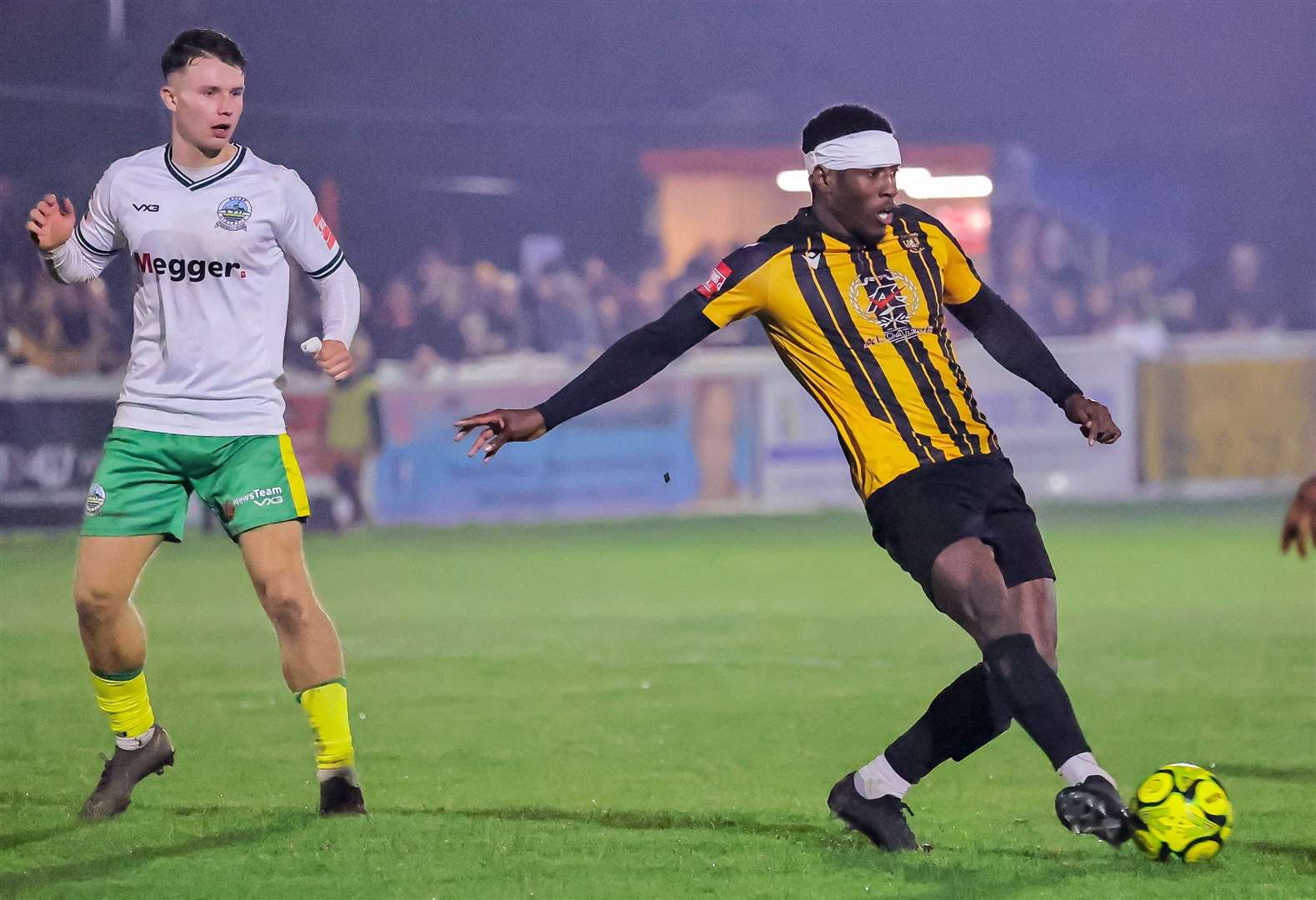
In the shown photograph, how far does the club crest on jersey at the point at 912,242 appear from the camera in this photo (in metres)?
5.08

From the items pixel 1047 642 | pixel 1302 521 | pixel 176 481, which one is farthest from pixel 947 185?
pixel 1302 521

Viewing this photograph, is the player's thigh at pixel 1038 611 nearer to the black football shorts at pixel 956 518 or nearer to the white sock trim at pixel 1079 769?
the black football shorts at pixel 956 518

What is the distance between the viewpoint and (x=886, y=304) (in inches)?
197

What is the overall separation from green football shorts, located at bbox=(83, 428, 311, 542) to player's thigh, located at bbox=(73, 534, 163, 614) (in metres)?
0.03

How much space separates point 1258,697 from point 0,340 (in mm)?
11156

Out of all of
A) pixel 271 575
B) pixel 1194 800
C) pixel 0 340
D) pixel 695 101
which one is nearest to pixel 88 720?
pixel 271 575

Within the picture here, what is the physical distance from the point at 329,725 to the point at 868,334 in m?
1.84

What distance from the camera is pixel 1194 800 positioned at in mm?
4574

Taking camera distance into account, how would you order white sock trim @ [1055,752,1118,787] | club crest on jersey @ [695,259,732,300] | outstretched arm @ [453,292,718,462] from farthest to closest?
club crest on jersey @ [695,259,732,300] → outstretched arm @ [453,292,718,462] → white sock trim @ [1055,752,1118,787]

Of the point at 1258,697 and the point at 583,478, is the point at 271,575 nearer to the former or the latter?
the point at 1258,697

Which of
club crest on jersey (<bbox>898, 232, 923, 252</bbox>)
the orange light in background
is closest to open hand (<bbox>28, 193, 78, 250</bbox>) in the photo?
club crest on jersey (<bbox>898, 232, 923, 252</bbox>)

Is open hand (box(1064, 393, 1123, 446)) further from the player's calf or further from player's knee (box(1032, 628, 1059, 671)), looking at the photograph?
the player's calf

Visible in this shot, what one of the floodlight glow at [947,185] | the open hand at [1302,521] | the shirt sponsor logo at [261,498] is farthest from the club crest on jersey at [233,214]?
the floodlight glow at [947,185]

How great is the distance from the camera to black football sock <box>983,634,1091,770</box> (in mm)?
4480
